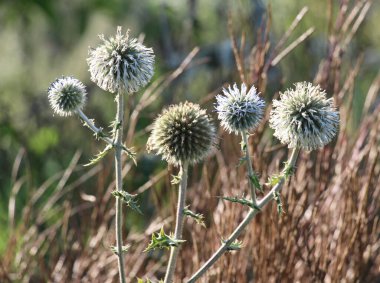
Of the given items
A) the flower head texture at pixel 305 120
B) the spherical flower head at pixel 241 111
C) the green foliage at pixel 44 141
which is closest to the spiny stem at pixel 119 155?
the spherical flower head at pixel 241 111

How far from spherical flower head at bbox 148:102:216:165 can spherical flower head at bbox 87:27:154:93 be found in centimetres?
13

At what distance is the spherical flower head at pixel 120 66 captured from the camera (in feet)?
5.38

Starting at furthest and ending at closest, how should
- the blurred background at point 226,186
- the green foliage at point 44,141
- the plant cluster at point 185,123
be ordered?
the green foliage at point 44,141
the blurred background at point 226,186
the plant cluster at point 185,123

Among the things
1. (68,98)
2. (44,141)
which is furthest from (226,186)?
(44,141)

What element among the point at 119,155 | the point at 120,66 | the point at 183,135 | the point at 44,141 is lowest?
the point at 119,155

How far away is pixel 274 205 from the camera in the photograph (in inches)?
83.3

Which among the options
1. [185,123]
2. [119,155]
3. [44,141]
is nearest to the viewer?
[119,155]

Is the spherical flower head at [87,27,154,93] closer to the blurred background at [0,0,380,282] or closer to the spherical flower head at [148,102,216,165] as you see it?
the spherical flower head at [148,102,216,165]

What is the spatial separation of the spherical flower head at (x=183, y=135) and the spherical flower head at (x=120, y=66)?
126 mm

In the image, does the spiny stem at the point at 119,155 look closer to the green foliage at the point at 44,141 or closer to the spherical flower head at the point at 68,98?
the spherical flower head at the point at 68,98

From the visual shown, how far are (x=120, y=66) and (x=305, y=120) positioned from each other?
0.51m

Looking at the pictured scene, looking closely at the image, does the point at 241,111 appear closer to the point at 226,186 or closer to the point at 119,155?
the point at 119,155

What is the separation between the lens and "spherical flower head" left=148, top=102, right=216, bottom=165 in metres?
Result: 1.64

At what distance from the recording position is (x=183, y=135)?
5.46 feet
